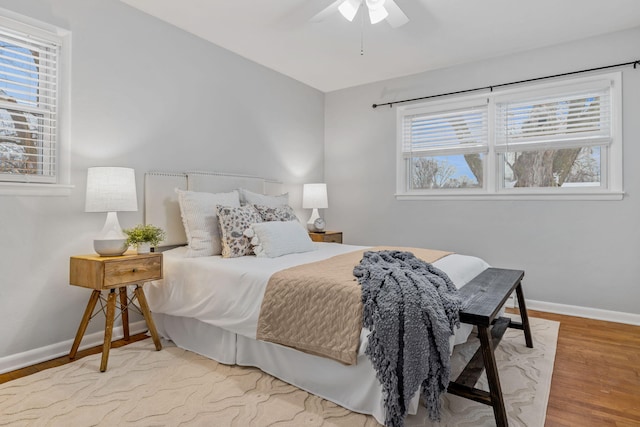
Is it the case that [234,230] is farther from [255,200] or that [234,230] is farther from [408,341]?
[408,341]

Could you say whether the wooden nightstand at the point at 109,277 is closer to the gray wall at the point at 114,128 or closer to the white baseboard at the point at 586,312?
the gray wall at the point at 114,128

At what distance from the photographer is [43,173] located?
2492 mm

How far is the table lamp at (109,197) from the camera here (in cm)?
237

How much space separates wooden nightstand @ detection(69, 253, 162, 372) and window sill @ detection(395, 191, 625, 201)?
2.87m

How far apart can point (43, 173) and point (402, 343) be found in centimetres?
248

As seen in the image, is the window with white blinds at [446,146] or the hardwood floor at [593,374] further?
the window with white blinds at [446,146]

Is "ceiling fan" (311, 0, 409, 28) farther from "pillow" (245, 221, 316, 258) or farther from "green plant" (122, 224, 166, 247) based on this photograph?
"green plant" (122, 224, 166, 247)

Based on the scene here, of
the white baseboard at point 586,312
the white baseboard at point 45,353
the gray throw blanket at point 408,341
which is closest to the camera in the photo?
the gray throw blanket at point 408,341

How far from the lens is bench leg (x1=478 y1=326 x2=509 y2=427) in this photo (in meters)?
1.65

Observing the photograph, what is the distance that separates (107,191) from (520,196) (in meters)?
3.58

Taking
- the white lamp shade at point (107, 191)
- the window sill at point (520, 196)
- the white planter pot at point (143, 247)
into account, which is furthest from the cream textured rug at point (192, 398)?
the window sill at point (520, 196)

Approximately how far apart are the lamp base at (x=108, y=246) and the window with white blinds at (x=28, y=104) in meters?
0.58

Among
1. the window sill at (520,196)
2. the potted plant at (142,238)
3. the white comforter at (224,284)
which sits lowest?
the white comforter at (224,284)

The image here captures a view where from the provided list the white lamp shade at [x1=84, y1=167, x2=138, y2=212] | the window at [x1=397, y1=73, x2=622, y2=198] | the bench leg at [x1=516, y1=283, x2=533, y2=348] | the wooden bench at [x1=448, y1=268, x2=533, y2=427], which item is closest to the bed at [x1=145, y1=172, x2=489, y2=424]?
the wooden bench at [x1=448, y1=268, x2=533, y2=427]
